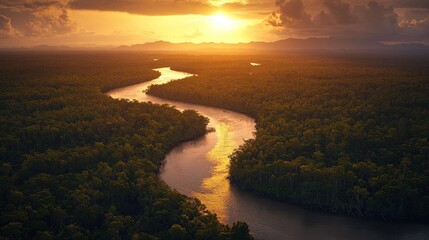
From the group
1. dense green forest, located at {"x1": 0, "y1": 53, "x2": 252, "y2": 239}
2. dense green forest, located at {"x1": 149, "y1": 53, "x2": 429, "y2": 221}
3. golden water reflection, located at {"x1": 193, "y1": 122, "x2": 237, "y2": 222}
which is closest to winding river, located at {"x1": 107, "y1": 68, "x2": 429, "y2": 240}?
golden water reflection, located at {"x1": 193, "y1": 122, "x2": 237, "y2": 222}

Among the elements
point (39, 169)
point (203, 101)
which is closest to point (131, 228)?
point (39, 169)

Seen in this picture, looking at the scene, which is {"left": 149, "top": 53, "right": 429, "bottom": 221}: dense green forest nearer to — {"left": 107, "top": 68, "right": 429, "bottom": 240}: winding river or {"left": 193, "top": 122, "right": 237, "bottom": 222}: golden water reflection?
{"left": 107, "top": 68, "right": 429, "bottom": 240}: winding river

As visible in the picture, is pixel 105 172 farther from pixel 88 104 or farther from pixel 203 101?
pixel 203 101

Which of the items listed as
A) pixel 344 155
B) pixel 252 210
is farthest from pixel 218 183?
pixel 344 155

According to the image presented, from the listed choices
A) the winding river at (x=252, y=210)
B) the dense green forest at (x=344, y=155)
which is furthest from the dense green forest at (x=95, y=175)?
the dense green forest at (x=344, y=155)

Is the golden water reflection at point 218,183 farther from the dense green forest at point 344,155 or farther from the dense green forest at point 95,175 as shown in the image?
the dense green forest at point 95,175
